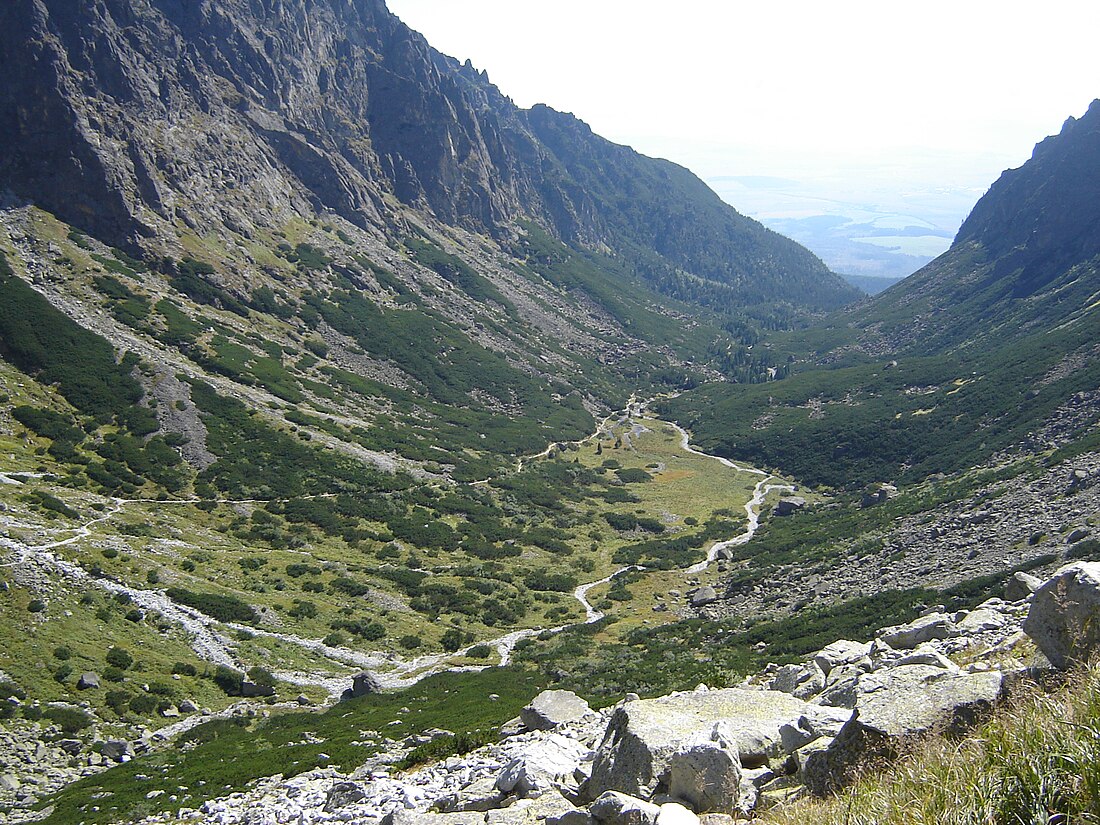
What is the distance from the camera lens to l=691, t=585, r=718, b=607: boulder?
237 ft

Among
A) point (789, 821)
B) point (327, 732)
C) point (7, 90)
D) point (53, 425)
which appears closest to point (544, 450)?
point (53, 425)

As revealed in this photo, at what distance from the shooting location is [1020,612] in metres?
21.6

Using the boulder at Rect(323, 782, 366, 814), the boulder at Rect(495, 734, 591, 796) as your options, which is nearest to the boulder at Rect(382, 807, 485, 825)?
the boulder at Rect(495, 734, 591, 796)

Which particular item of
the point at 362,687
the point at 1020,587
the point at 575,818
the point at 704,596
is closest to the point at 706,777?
the point at 575,818

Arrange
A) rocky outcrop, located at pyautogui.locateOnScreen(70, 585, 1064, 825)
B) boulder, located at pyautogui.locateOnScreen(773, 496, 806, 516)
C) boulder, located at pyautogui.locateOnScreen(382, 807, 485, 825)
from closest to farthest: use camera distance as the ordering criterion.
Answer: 1. rocky outcrop, located at pyautogui.locateOnScreen(70, 585, 1064, 825)
2. boulder, located at pyautogui.locateOnScreen(382, 807, 485, 825)
3. boulder, located at pyautogui.locateOnScreen(773, 496, 806, 516)

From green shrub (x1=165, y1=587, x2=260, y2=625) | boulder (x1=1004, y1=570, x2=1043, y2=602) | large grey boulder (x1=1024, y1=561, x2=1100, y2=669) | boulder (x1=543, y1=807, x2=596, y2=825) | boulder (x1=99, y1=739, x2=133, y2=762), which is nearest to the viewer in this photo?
boulder (x1=543, y1=807, x2=596, y2=825)

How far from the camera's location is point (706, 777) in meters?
10.8

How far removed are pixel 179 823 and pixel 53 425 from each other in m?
71.9

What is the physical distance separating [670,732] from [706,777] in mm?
1960

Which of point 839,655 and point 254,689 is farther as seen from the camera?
point 254,689

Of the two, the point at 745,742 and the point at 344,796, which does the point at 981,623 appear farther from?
the point at 344,796

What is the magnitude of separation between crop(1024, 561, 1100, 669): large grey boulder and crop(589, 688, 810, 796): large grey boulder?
457 centimetres

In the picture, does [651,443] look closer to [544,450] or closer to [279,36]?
[544,450]

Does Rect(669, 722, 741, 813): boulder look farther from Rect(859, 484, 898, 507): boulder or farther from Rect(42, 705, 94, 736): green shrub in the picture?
Rect(859, 484, 898, 507): boulder
